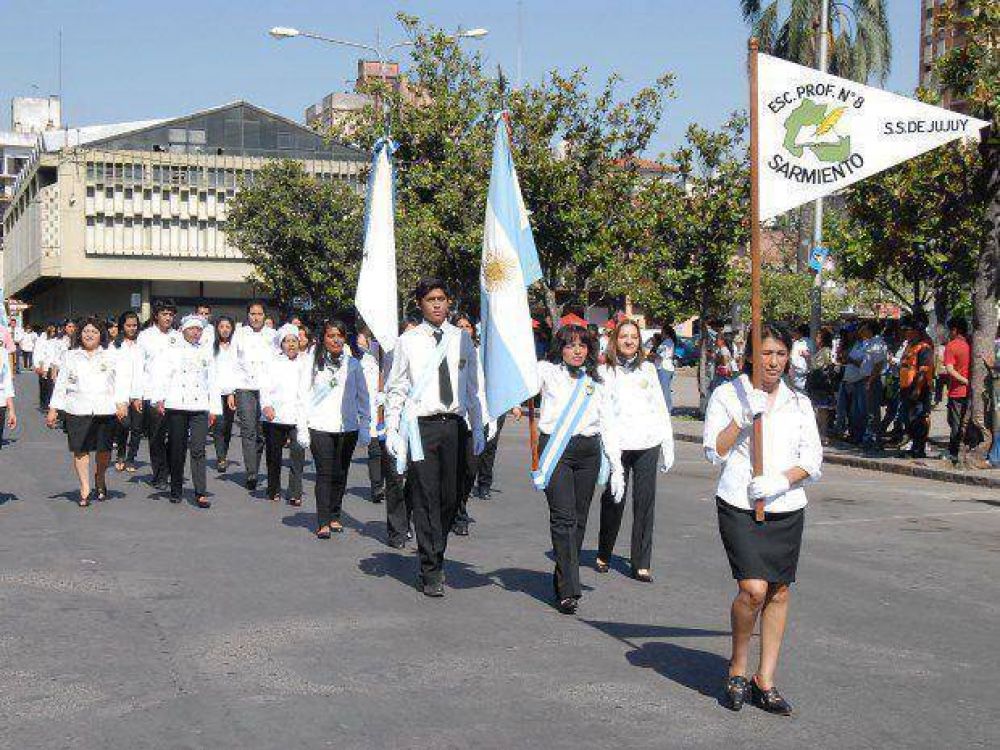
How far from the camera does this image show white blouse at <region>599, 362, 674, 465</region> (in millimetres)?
9562

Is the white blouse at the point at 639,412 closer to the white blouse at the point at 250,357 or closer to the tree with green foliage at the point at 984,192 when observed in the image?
the white blouse at the point at 250,357

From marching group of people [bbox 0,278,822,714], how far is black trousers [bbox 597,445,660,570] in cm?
1

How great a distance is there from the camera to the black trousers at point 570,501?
8.12 metres

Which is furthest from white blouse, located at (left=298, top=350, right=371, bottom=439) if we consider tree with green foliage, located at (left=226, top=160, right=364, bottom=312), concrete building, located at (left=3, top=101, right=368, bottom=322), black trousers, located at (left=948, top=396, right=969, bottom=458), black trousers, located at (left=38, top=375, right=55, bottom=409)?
concrete building, located at (left=3, top=101, right=368, bottom=322)

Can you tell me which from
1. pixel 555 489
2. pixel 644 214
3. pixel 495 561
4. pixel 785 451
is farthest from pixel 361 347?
pixel 644 214

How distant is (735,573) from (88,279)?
234 feet

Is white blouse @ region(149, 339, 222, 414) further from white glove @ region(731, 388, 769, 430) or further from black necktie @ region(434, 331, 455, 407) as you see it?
white glove @ region(731, 388, 769, 430)

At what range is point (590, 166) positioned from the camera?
30859mm

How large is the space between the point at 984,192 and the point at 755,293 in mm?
12628

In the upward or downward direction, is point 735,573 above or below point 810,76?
below

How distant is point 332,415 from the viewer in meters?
11.4

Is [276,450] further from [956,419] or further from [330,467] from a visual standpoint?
[956,419]

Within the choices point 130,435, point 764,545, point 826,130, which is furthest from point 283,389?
point 764,545

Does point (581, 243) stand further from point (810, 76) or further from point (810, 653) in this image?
point (810, 653)
